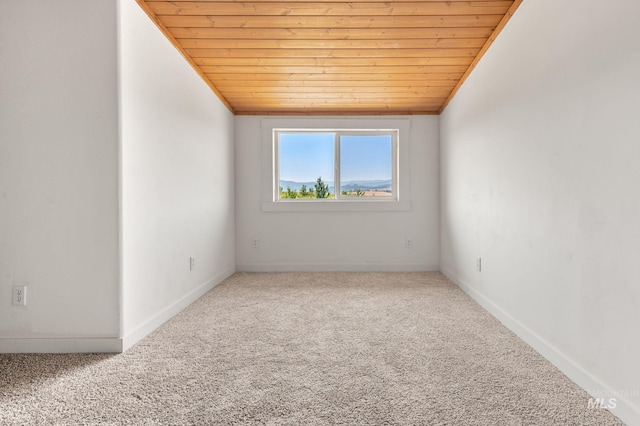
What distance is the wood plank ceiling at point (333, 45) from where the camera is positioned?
2.45 meters

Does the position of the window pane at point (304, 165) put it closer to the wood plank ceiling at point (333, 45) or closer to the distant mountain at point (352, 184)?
the distant mountain at point (352, 184)

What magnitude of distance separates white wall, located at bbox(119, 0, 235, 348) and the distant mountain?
1.06 meters

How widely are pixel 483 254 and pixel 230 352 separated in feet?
6.79

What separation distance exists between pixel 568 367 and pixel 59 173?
2741mm

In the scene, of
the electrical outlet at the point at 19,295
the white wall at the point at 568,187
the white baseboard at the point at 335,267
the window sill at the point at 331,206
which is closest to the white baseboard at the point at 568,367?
the white wall at the point at 568,187

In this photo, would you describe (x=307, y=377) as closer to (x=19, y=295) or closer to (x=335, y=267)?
(x=19, y=295)

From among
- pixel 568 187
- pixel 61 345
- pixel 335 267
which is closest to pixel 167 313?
pixel 61 345

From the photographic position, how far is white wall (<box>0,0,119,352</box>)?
188 centimetres

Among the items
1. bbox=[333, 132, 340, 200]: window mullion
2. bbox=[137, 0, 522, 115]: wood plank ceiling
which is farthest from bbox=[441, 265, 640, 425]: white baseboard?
bbox=[333, 132, 340, 200]: window mullion

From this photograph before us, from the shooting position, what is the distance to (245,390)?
1.51 meters

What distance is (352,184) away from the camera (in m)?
4.45

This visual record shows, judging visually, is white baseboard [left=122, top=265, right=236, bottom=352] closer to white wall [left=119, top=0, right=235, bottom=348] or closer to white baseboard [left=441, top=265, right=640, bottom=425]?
white wall [left=119, top=0, right=235, bottom=348]

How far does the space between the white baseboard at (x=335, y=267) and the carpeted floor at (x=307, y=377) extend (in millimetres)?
1617

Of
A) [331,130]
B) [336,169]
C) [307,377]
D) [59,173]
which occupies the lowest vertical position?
[307,377]
